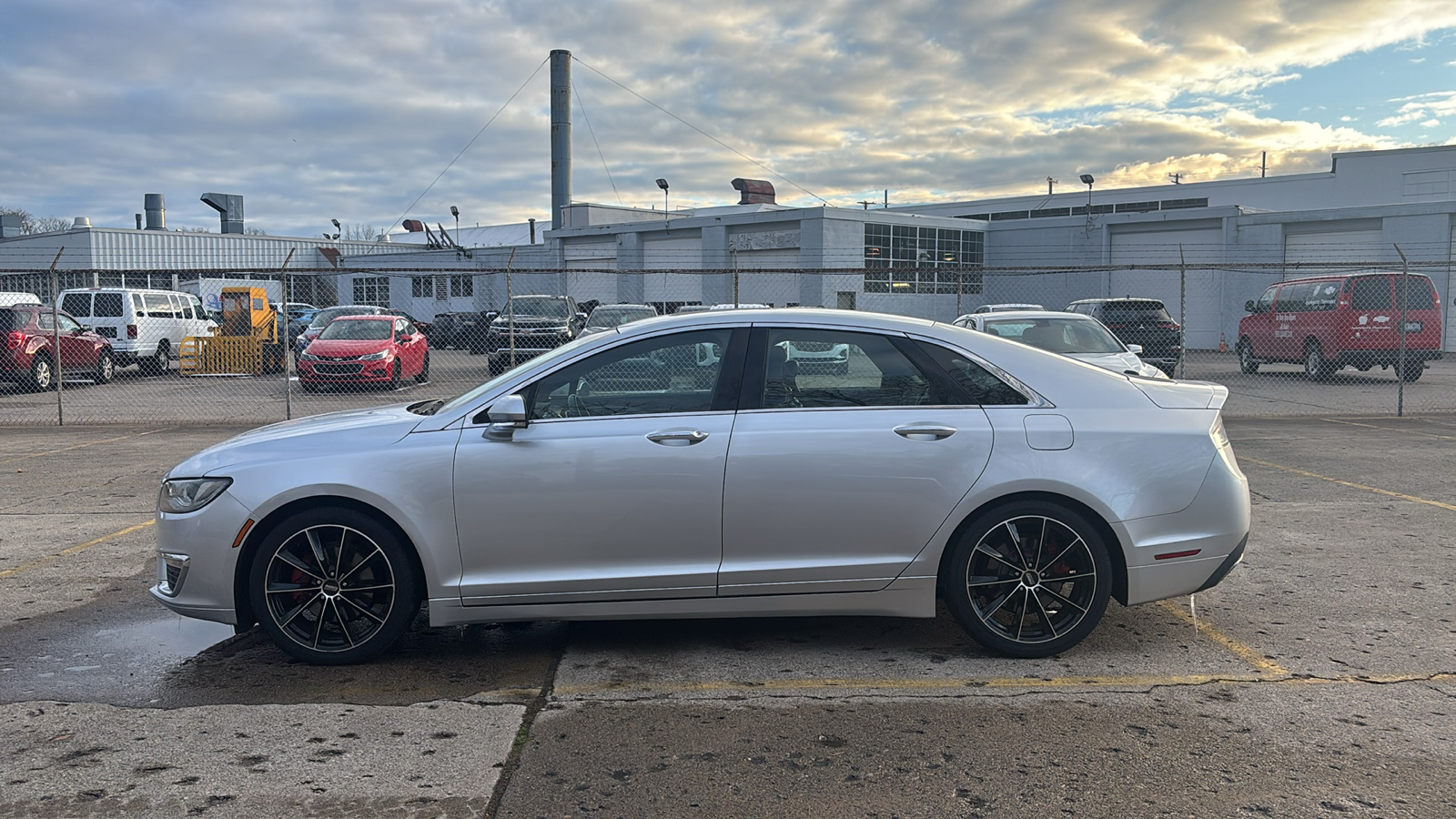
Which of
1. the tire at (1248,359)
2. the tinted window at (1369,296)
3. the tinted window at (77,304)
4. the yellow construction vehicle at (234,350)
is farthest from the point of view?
the tinted window at (77,304)

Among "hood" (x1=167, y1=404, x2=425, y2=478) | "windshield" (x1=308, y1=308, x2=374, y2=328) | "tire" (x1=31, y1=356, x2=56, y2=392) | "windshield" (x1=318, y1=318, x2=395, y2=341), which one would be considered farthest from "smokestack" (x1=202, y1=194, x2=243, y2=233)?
"hood" (x1=167, y1=404, x2=425, y2=478)

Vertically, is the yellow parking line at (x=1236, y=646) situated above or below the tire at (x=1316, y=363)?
below

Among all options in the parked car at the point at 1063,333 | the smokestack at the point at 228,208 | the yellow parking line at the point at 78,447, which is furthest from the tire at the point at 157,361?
the smokestack at the point at 228,208

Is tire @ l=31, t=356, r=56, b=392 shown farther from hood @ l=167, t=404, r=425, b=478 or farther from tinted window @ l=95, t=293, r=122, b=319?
hood @ l=167, t=404, r=425, b=478

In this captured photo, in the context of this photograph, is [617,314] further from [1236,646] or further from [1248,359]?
[1236,646]

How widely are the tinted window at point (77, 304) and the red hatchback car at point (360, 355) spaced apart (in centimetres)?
814

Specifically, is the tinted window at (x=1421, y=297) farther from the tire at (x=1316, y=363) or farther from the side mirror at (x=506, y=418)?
the side mirror at (x=506, y=418)

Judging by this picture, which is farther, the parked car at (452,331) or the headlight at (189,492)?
the parked car at (452,331)

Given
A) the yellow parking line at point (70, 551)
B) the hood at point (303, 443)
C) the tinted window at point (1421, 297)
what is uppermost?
the tinted window at point (1421, 297)

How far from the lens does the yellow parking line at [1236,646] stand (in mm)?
4555

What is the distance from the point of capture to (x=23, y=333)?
64.3ft

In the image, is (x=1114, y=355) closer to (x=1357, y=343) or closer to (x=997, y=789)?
(x=997, y=789)

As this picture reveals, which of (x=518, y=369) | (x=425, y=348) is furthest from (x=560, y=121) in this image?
(x=518, y=369)

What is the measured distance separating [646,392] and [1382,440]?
1083 centimetres
